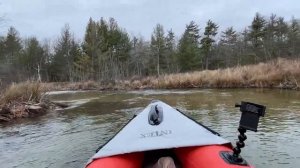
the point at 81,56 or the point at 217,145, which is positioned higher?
the point at 81,56

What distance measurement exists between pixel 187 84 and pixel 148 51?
87.7ft

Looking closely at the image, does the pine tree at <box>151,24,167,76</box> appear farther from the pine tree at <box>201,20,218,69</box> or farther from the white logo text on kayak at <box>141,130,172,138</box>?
the white logo text on kayak at <box>141,130,172,138</box>

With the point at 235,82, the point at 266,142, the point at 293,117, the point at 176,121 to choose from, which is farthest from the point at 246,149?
the point at 235,82

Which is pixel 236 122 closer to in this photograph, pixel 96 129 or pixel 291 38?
pixel 96 129

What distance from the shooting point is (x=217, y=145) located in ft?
13.9

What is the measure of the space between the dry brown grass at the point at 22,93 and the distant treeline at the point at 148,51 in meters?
23.9

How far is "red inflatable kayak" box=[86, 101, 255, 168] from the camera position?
3.84 metres

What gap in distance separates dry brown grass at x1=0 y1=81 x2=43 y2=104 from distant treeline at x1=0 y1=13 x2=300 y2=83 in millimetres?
23864

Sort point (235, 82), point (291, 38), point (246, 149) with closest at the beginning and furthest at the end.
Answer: point (246, 149)
point (235, 82)
point (291, 38)

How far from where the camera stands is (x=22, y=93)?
13125mm

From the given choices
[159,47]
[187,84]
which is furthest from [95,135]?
[159,47]

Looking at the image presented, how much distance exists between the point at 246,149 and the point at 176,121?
69.4 inches

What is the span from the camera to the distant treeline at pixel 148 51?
4172 cm

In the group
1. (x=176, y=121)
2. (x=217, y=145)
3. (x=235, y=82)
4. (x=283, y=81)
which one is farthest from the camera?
(x=235, y=82)
